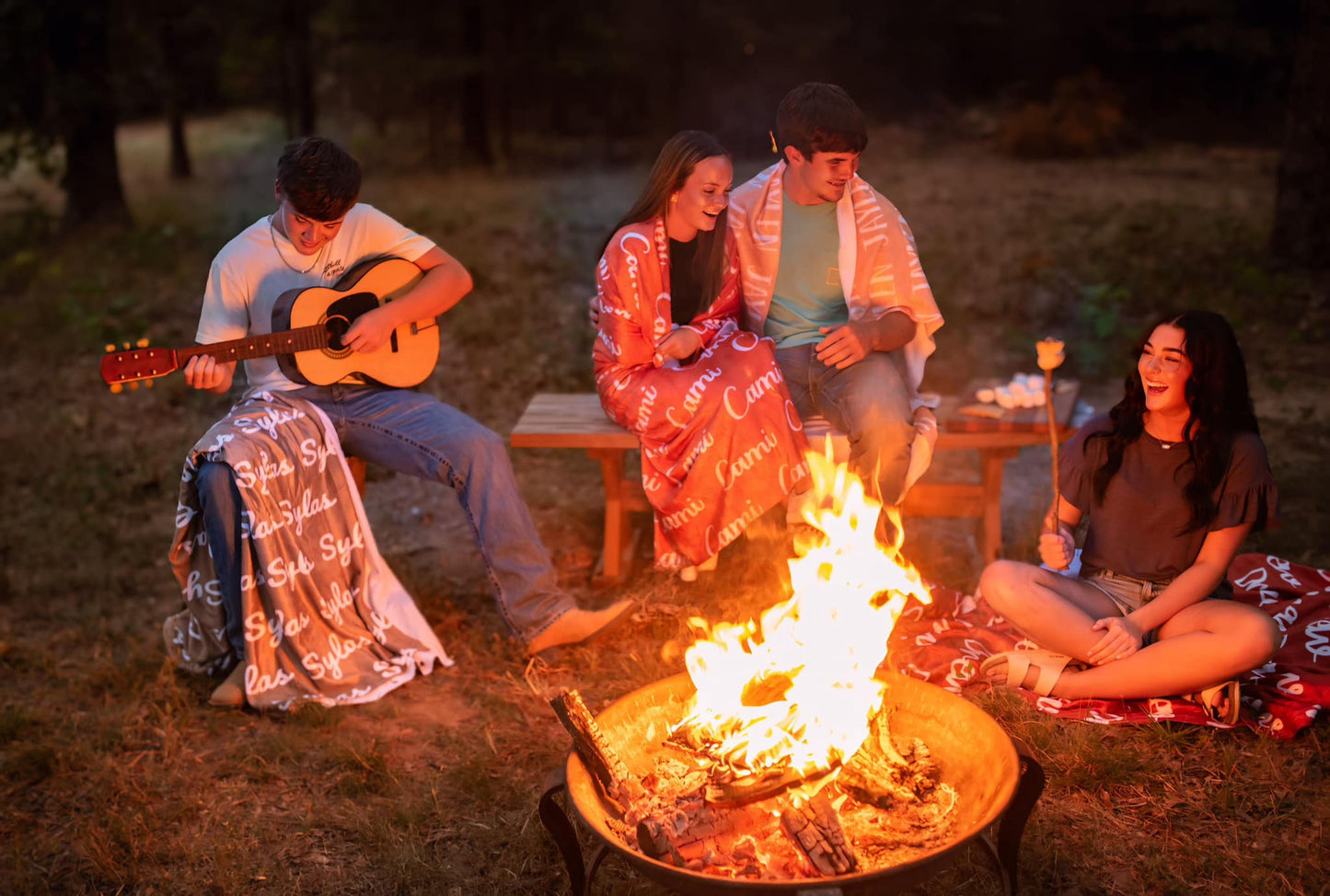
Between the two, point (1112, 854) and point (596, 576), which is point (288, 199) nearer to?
point (596, 576)

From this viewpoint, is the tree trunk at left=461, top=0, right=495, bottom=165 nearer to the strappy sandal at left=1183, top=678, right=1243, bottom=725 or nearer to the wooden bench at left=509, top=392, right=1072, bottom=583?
the wooden bench at left=509, top=392, right=1072, bottom=583

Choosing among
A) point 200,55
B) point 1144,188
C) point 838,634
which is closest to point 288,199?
point 838,634

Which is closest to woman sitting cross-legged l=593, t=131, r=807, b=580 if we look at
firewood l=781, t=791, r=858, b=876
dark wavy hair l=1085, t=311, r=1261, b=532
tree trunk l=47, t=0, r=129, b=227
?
dark wavy hair l=1085, t=311, r=1261, b=532

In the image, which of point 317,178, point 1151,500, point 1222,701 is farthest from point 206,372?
point 1222,701

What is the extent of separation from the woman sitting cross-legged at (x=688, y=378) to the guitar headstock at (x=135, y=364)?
1.55 m

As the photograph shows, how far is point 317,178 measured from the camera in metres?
3.93

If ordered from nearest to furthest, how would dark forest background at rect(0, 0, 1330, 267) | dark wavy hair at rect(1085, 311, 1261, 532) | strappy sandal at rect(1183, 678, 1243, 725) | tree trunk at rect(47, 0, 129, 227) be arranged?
dark wavy hair at rect(1085, 311, 1261, 532) < strappy sandal at rect(1183, 678, 1243, 725) < tree trunk at rect(47, 0, 129, 227) < dark forest background at rect(0, 0, 1330, 267)

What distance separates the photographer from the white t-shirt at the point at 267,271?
161 inches

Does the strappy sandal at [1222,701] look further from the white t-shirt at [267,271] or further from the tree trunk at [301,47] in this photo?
the tree trunk at [301,47]

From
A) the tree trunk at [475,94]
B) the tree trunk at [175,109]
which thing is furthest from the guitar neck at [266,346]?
the tree trunk at [175,109]

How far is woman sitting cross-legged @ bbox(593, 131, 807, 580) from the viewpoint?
172 inches

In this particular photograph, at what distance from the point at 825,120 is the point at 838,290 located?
73 centimetres

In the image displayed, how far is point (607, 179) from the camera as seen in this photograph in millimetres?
14734

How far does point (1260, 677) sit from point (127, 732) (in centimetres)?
382
